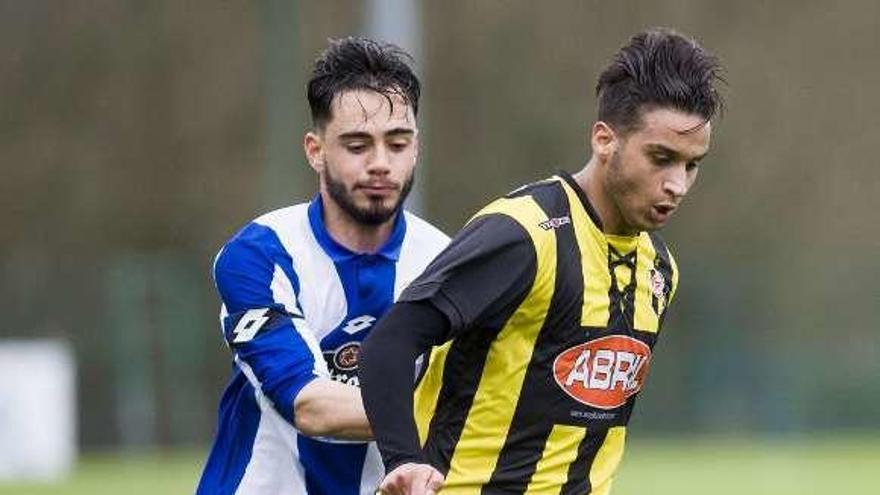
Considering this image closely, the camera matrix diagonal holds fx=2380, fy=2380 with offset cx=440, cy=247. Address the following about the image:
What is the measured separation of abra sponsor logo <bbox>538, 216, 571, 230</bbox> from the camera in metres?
5.82

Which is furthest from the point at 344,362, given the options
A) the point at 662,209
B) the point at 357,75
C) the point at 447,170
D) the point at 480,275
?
the point at 447,170

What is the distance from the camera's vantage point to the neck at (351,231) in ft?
21.8

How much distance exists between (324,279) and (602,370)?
998 millimetres

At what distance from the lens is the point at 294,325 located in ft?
21.1

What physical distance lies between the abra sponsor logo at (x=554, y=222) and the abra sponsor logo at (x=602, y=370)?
0.30 metres

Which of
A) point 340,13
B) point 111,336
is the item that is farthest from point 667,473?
point 340,13

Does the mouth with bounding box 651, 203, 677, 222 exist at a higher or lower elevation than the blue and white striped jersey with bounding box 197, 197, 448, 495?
higher

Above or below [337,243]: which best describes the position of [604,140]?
above

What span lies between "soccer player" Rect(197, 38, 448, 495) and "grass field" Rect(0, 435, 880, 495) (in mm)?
11057

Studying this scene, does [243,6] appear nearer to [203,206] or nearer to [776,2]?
[203,206]

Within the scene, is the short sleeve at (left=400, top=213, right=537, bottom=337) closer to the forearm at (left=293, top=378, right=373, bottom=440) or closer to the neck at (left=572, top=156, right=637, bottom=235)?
the neck at (left=572, top=156, right=637, bottom=235)

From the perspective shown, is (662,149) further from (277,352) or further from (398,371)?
(277,352)

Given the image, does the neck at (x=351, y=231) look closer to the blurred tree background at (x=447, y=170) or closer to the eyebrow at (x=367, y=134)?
the eyebrow at (x=367, y=134)

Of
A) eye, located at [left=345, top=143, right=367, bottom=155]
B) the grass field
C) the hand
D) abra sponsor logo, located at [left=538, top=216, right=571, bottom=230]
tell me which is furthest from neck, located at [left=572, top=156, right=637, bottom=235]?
the grass field
